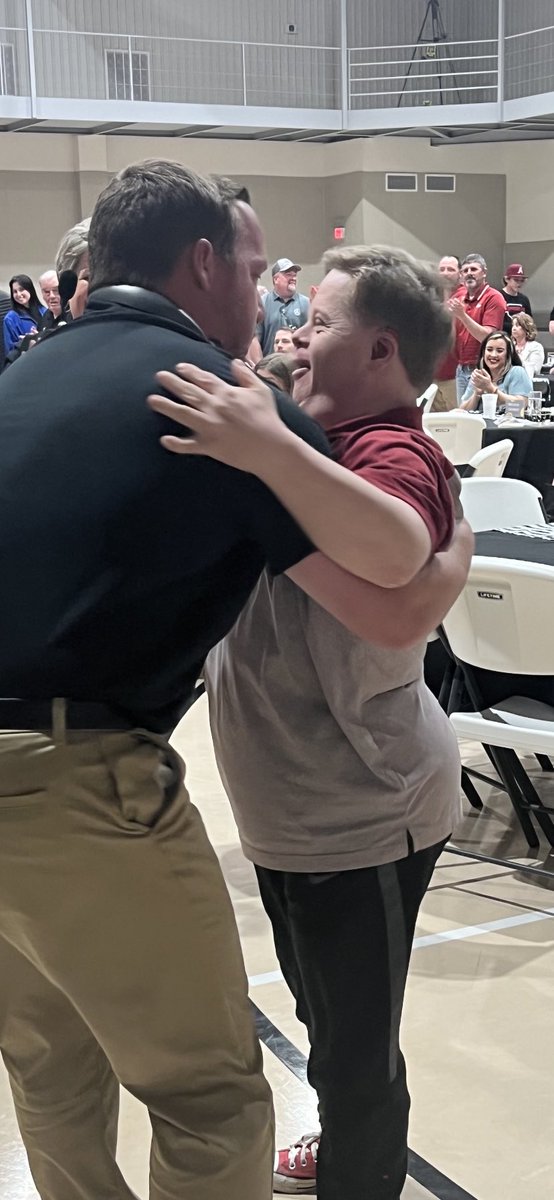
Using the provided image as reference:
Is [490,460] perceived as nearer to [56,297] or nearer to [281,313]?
[56,297]

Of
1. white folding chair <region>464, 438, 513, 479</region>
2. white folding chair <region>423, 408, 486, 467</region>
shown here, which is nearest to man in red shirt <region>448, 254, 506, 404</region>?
white folding chair <region>423, 408, 486, 467</region>

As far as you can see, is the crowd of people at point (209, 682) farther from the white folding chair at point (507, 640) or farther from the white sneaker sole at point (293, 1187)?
the white folding chair at point (507, 640)

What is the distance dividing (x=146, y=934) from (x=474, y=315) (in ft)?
31.4

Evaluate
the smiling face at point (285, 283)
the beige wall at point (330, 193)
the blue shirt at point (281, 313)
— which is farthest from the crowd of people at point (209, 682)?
the beige wall at point (330, 193)

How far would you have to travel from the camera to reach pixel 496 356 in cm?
861

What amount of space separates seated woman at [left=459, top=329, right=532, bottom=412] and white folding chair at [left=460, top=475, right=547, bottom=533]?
4228 millimetres

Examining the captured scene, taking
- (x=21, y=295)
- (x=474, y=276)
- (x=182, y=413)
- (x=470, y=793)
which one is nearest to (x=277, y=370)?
(x=182, y=413)

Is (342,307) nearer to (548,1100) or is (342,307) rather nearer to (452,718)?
(548,1100)

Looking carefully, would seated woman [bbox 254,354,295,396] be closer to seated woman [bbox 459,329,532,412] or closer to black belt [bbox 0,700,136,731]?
black belt [bbox 0,700,136,731]

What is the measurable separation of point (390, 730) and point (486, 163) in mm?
18935

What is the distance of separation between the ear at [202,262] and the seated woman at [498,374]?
284 inches

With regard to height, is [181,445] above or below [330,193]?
above

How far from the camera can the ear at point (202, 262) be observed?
1401 mm

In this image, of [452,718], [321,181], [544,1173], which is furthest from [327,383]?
[321,181]
